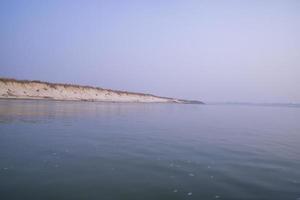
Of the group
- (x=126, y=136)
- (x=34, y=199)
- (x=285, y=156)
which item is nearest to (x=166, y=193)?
(x=34, y=199)

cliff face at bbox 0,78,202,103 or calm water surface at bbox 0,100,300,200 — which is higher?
cliff face at bbox 0,78,202,103

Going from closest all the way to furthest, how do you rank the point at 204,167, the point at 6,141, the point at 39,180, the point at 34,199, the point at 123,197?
1. the point at 34,199
2. the point at 123,197
3. the point at 39,180
4. the point at 204,167
5. the point at 6,141

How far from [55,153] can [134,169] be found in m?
3.95

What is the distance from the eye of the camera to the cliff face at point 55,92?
68125 millimetres

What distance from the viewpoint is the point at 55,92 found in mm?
79125

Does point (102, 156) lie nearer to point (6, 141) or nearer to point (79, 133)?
point (6, 141)

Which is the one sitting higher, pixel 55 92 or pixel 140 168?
pixel 55 92

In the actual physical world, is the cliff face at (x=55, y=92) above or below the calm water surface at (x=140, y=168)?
above

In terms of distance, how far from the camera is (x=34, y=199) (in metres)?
8.32

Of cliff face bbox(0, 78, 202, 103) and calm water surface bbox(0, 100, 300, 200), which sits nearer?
calm water surface bbox(0, 100, 300, 200)

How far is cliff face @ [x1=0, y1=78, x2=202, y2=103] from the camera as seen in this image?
2682 inches

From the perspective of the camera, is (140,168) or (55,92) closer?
(140,168)

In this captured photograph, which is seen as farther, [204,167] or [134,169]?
[204,167]

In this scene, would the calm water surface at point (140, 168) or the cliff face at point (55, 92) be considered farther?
the cliff face at point (55, 92)
